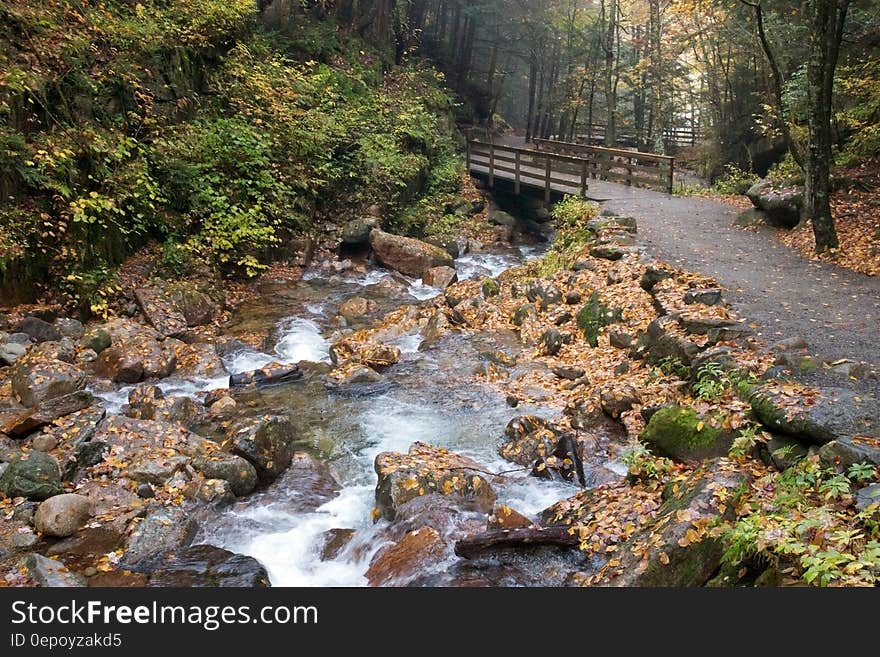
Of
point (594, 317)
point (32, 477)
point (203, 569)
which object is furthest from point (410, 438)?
point (32, 477)

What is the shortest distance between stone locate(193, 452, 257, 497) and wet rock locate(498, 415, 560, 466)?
3206 mm

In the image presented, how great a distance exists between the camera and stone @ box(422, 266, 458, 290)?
16.2 metres

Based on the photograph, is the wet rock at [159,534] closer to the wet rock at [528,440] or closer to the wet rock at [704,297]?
the wet rock at [528,440]

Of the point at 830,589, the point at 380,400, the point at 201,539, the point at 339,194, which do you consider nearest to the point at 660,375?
the point at 380,400

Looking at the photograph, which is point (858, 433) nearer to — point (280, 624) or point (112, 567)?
point (280, 624)

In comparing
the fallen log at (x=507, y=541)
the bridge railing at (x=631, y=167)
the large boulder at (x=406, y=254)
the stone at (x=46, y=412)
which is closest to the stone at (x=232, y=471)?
the stone at (x=46, y=412)

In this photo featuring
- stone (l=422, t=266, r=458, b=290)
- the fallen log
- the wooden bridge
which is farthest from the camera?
the wooden bridge

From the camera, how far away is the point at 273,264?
15695 mm

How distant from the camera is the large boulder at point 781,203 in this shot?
13.5m

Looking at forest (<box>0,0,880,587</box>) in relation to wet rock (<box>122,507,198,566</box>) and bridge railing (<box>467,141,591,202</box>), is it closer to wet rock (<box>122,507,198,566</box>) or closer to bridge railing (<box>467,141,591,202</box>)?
wet rock (<box>122,507,198,566</box>)

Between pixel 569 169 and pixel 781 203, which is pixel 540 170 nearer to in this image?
pixel 569 169

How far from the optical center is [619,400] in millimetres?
8000

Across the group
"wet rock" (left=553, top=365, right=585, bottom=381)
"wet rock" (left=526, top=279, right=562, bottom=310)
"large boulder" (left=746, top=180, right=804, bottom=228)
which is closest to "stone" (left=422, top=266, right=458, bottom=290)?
"wet rock" (left=526, top=279, right=562, bottom=310)

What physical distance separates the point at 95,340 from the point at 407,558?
286 inches
